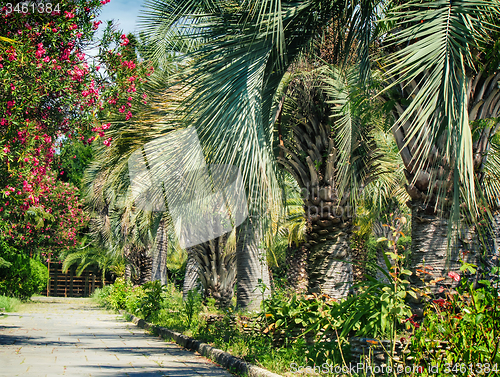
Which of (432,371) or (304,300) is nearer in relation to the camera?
(432,371)

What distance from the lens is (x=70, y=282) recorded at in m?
44.4

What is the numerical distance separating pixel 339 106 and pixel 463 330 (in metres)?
4.10

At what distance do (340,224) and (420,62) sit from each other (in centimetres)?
368

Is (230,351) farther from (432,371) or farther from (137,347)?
(432,371)

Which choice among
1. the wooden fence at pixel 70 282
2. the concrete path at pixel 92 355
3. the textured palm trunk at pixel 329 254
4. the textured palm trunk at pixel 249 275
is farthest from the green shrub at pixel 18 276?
the textured palm trunk at pixel 329 254

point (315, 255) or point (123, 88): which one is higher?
point (123, 88)

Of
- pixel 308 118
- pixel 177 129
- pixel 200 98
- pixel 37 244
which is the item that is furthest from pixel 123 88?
pixel 37 244

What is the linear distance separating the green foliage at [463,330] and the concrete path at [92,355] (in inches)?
127

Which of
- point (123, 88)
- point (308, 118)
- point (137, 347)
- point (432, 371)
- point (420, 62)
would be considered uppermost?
point (123, 88)

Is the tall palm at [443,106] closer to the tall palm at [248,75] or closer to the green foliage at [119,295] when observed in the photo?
the tall palm at [248,75]

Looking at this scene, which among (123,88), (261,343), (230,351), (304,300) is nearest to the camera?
(304,300)

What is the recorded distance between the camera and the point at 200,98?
225 inches

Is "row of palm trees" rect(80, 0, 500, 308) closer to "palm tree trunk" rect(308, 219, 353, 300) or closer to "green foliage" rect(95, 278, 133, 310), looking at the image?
"palm tree trunk" rect(308, 219, 353, 300)

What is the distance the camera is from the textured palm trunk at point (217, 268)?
39.7 feet
